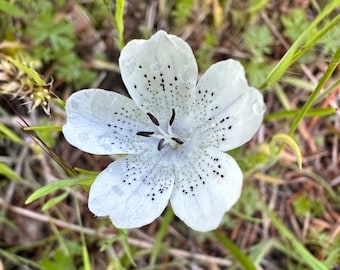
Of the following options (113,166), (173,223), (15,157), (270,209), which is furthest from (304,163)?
(15,157)

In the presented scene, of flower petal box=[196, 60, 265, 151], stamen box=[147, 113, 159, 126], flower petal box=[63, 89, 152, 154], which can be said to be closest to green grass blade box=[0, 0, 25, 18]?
flower petal box=[63, 89, 152, 154]

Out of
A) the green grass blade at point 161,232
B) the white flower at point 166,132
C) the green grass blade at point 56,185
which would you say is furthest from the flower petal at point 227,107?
the green grass blade at point 161,232

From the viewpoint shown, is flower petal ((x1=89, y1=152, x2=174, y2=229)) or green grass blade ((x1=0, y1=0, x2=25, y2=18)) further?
green grass blade ((x1=0, y1=0, x2=25, y2=18))

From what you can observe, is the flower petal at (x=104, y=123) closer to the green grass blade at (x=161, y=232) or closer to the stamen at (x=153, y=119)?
the stamen at (x=153, y=119)

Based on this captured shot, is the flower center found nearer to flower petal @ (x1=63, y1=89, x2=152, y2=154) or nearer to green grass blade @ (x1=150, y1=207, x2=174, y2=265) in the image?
flower petal @ (x1=63, y1=89, x2=152, y2=154)

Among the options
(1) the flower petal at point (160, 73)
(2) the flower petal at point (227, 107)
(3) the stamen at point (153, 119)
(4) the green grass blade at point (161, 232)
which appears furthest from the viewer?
(4) the green grass blade at point (161, 232)

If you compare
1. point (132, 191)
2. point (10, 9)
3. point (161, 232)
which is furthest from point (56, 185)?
point (10, 9)
